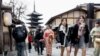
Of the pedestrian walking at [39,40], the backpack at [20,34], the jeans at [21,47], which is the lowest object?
the pedestrian walking at [39,40]

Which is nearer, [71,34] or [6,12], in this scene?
[71,34]

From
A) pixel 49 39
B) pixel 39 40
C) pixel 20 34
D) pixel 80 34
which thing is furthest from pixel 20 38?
pixel 39 40

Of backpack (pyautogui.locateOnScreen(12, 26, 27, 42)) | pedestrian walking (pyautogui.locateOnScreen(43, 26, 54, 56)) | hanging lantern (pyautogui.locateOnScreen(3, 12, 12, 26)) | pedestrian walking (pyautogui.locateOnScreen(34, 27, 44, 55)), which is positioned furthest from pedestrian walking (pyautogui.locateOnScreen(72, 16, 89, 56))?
pedestrian walking (pyautogui.locateOnScreen(34, 27, 44, 55))

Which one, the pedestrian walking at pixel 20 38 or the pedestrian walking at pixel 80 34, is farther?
the pedestrian walking at pixel 20 38

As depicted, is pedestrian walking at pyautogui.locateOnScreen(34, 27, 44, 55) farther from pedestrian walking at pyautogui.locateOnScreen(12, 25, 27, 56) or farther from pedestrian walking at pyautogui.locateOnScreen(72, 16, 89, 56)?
pedestrian walking at pyautogui.locateOnScreen(72, 16, 89, 56)

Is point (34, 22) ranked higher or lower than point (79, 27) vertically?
lower

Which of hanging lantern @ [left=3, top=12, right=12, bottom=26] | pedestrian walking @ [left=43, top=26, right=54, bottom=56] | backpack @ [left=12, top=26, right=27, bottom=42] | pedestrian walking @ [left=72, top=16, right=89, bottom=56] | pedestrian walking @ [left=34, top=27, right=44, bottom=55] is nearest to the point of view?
pedestrian walking @ [left=72, top=16, right=89, bottom=56]

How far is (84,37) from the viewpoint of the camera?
49.4ft

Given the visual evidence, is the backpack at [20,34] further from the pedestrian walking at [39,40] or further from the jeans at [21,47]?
the pedestrian walking at [39,40]

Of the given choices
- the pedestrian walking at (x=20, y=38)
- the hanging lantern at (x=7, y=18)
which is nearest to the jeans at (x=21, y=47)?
the pedestrian walking at (x=20, y=38)

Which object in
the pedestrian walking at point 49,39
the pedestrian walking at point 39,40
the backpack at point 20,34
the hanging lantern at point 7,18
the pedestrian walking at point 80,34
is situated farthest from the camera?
the pedestrian walking at point 39,40

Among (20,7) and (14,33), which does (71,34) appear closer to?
(14,33)

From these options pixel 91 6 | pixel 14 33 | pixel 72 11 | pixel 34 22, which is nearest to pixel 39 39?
pixel 14 33

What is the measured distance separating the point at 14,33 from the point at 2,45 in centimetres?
239
